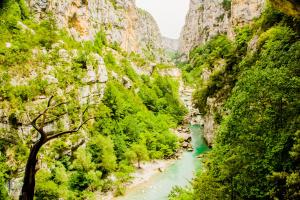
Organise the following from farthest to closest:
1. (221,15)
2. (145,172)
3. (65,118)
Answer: (221,15) < (145,172) < (65,118)

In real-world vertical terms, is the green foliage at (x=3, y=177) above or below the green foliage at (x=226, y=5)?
below

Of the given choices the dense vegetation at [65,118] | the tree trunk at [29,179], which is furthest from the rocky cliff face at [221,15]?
the tree trunk at [29,179]

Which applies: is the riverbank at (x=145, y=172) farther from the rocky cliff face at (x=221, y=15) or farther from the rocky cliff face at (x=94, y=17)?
the rocky cliff face at (x=221, y=15)

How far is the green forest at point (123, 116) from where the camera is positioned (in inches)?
678

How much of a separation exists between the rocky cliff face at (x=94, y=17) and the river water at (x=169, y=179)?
3179 cm

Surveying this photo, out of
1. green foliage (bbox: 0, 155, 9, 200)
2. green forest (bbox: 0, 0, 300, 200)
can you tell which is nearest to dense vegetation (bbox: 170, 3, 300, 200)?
green forest (bbox: 0, 0, 300, 200)

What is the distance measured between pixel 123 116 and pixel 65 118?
15.7 m

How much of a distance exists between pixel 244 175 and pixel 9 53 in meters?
34.5

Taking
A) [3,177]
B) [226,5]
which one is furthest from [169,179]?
[226,5]

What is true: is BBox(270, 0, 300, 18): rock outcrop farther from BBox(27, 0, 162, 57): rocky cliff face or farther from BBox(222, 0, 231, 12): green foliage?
BBox(222, 0, 231, 12): green foliage

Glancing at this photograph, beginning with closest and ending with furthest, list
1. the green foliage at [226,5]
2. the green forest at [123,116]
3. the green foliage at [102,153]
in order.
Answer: the green forest at [123,116] < the green foliage at [102,153] < the green foliage at [226,5]

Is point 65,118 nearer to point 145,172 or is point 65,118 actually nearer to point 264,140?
point 145,172

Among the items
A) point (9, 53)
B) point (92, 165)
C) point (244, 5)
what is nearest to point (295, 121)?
point (92, 165)

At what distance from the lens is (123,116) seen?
187ft
